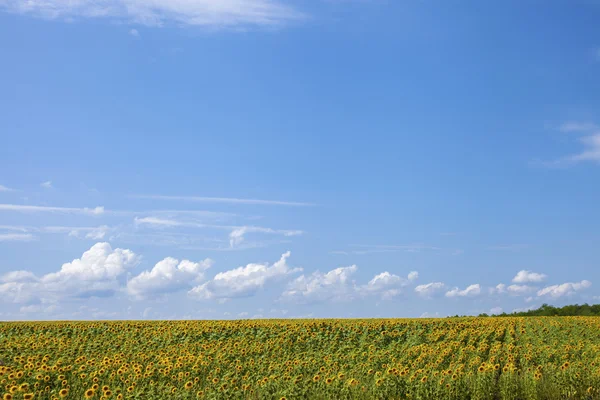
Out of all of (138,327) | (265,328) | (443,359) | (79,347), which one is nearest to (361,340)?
(265,328)

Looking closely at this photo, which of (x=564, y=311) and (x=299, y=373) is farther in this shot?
(x=564, y=311)

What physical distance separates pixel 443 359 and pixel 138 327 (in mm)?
22827

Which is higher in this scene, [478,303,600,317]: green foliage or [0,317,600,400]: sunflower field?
[478,303,600,317]: green foliage

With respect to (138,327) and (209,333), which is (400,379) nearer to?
(209,333)

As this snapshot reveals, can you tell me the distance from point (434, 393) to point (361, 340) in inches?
566

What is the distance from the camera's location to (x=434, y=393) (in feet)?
46.7

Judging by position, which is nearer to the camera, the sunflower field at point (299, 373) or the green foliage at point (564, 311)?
the sunflower field at point (299, 373)

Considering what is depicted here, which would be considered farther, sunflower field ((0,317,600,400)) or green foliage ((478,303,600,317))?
green foliage ((478,303,600,317))

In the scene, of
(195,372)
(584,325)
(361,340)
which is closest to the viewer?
(195,372)

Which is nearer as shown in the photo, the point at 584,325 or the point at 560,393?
the point at 560,393

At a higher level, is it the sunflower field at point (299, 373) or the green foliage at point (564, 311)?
the green foliage at point (564, 311)

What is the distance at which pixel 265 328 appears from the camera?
32.9 m

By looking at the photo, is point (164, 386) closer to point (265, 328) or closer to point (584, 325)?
A: point (265, 328)

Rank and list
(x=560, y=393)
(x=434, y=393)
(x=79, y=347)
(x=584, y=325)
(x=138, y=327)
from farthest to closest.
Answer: (x=138, y=327), (x=584, y=325), (x=79, y=347), (x=560, y=393), (x=434, y=393)
